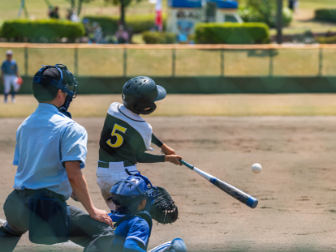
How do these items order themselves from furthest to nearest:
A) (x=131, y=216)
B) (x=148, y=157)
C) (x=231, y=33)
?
(x=231, y=33) < (x=148, y=157) < (x=131, y=216)

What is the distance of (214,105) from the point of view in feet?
42.1

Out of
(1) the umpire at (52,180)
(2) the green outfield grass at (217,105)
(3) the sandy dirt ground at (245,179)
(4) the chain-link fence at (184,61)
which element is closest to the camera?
(1) the umpire at (52,180)

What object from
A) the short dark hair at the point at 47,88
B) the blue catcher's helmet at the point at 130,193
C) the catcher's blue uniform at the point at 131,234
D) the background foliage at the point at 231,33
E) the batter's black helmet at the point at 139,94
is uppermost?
the background foliage at the point at 231,33

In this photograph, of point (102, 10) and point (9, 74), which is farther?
point (102, 10)

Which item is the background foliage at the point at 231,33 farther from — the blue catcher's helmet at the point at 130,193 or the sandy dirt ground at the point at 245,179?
the blue catcher's helmet at the point at 130,193

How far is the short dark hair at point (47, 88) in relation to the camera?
8.35ft

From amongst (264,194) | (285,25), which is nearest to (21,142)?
(264,194)

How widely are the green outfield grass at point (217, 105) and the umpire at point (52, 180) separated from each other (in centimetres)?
→ 842

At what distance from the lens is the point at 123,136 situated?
3248mm

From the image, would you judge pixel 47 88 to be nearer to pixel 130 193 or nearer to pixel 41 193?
pixel 41 193

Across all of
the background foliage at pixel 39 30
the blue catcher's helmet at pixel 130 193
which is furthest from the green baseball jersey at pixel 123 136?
the background foliage at pixel 39 30

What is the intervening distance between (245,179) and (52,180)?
12.5ft

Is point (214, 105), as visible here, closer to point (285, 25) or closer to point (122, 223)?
point (122, 223)

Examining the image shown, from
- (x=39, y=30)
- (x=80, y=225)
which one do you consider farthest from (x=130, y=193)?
(x=39, y=30)
